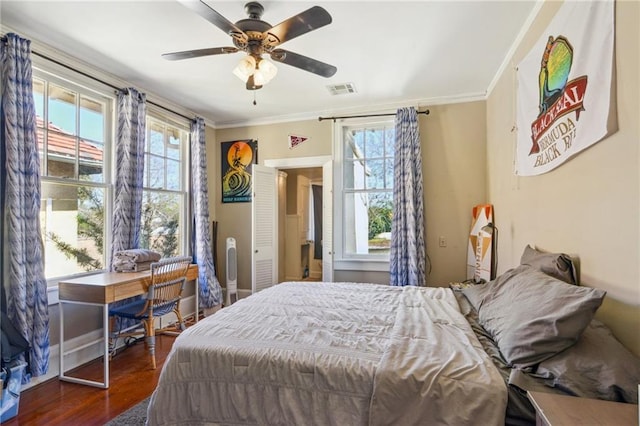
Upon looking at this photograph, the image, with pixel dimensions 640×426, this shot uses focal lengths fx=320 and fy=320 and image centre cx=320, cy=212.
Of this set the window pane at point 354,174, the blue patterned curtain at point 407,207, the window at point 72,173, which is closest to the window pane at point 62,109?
the window at point 72,173

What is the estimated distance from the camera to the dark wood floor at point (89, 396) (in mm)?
2088

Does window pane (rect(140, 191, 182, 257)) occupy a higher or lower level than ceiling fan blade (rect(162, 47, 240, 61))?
lower

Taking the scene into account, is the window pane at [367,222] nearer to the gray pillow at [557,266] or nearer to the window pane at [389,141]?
the window pane at [389,141]

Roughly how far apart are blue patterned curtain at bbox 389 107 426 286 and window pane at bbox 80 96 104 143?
3175mm

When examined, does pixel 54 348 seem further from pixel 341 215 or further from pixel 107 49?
pixel 341 215

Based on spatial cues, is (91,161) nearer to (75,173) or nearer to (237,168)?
(75,173)

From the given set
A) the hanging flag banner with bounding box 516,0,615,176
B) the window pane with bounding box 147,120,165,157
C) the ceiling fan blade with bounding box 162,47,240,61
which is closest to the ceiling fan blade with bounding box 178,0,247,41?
the ceiling fan blade with bounding box 162,47,240,61

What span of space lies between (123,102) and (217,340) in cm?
284

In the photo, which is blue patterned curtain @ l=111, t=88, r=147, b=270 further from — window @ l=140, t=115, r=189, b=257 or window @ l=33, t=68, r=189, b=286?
window @ l=140, t=115, r=189, b=257

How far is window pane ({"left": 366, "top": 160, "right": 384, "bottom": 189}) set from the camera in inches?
165

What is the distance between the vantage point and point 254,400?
4.58 ft

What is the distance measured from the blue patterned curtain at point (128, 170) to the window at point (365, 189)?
91.3 inches

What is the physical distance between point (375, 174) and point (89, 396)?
358cm

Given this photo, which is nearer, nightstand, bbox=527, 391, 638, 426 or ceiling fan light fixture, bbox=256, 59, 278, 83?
nightstand, bbox=527, 391, 638, 426
